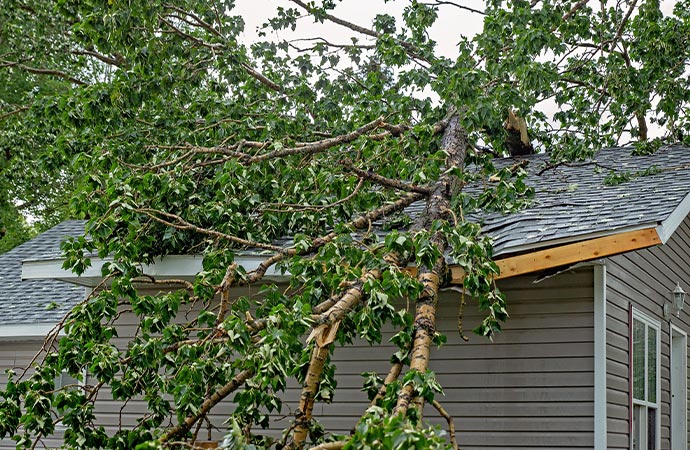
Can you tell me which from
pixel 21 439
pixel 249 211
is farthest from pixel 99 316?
pixel 249 211

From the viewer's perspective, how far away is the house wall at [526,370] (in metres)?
6.18

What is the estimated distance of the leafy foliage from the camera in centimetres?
530

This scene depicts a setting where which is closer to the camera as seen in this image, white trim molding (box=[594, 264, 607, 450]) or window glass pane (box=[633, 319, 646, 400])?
white trim molding (box=[594, 264, 607, 450])

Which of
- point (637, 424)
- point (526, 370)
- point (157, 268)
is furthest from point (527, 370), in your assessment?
point (157, 268)

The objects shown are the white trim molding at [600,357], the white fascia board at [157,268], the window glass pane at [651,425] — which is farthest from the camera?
the window glass pane at [651,425]

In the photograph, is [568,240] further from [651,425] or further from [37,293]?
[37,293]

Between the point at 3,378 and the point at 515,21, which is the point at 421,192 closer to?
the point at 515,21

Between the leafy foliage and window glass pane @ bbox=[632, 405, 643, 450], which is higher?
the leafy foliage

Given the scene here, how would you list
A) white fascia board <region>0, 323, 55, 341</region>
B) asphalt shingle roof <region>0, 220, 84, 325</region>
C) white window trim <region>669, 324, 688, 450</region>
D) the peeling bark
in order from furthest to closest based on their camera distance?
1. asphalt shingle roof <region>0, 220, 84, 325</region>
2. white fascia board <region>0, 323, 55, 341</region>
3. white window trim <region>669, 324, 688, 450</region>
4. the peeling bark

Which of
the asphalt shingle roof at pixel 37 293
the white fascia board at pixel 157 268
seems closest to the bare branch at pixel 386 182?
the white fascia board at pixel 157 268

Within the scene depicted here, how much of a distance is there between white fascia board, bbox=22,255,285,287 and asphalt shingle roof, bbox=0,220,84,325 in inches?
74.4

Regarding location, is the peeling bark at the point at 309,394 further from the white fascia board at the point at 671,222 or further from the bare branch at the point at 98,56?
the bare branch at the point at 98,56

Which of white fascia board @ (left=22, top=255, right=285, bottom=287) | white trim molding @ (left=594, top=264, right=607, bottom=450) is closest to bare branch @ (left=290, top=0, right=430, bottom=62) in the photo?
white fascia board @ (left=22, top=255, right=285, bottom=287)

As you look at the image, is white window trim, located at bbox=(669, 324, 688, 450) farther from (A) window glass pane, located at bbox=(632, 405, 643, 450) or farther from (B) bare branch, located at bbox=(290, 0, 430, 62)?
(B) bare branch, located at bbox=(290, 0, 430, 62)
